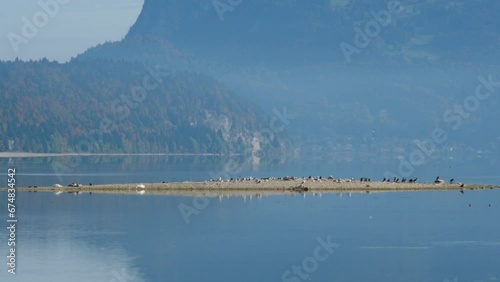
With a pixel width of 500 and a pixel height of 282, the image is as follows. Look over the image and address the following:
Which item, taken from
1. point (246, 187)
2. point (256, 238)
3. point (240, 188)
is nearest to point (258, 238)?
point (256, 238)

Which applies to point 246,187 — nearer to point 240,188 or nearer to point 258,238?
point 240,188

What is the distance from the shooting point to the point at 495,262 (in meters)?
63.0

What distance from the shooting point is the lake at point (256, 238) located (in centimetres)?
5944

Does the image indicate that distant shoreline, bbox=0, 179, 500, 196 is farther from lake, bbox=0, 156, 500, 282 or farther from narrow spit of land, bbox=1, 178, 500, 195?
lake, bbox=0, 156, 500, 282

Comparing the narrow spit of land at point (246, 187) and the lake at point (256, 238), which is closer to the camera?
the lake at point (256, 238)

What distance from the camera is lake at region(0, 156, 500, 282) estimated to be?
195ft

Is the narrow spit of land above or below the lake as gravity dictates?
above

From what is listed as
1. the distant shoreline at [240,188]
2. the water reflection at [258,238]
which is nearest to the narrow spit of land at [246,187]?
the distant shoreline at [240,188]

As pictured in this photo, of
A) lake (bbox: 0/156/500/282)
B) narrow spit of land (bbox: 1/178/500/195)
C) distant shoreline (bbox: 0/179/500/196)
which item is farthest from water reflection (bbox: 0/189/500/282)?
narrow spit of land (bbox: 1/178/500/195)

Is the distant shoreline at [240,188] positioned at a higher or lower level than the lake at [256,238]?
higher

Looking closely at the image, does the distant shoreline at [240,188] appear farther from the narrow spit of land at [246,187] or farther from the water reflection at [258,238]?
the water reflection at [258,238]

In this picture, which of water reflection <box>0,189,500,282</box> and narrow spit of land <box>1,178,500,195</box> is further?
narrow spit of land <box>1,178,500,195</box>

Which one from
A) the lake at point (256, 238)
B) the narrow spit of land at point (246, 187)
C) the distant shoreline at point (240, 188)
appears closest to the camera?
the lake at point (256, 238)

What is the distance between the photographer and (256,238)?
243ft
